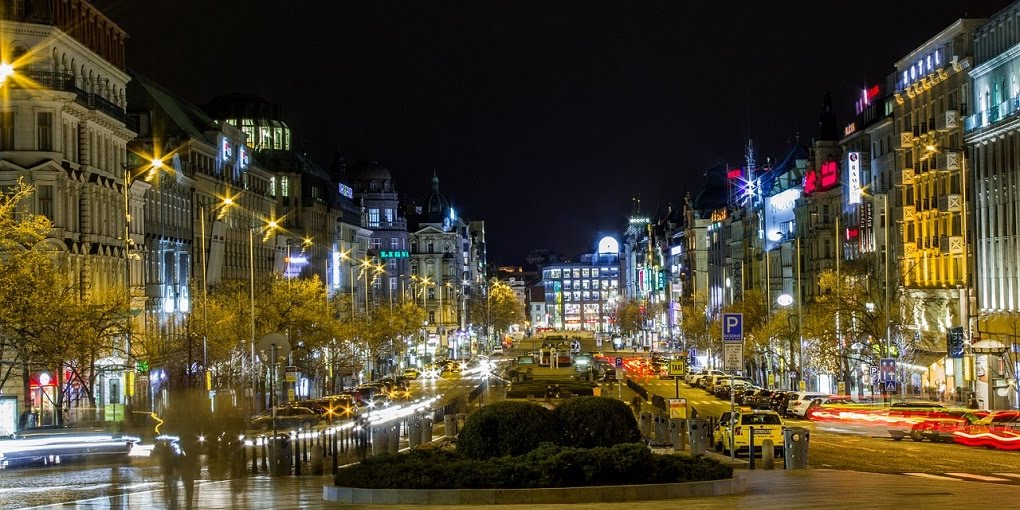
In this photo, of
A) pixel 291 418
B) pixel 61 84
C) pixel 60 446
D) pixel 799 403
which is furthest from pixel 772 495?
pixel 799 403

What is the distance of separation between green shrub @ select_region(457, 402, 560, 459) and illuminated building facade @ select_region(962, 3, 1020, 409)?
4073 centimetres

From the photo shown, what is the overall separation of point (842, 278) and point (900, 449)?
4551 cm

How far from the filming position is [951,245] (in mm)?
83562

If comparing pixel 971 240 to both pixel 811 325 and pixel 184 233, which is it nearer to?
Result: pixel 811 325

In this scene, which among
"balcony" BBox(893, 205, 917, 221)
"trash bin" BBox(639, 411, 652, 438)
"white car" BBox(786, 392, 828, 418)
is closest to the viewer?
"trash bin" BBox(639, 411, 652, 438)

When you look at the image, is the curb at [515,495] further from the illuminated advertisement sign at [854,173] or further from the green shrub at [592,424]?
the illuminated advertisement sign at [854,173]

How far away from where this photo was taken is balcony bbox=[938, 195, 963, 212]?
83562 mm

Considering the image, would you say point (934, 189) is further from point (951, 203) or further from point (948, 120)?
point (948, 120)

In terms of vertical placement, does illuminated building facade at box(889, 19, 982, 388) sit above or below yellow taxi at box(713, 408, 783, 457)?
above

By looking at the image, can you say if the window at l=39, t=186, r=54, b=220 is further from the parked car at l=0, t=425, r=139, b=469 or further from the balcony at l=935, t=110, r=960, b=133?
the balcony at l=935, t=110, r=960, b=133

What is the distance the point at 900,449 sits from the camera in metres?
50.2

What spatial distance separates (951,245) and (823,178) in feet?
136

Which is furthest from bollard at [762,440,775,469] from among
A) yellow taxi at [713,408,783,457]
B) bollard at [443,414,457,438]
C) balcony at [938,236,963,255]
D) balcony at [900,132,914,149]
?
balcony at [900,132,914,149]

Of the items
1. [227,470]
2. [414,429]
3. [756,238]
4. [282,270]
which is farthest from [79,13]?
[756,238]
